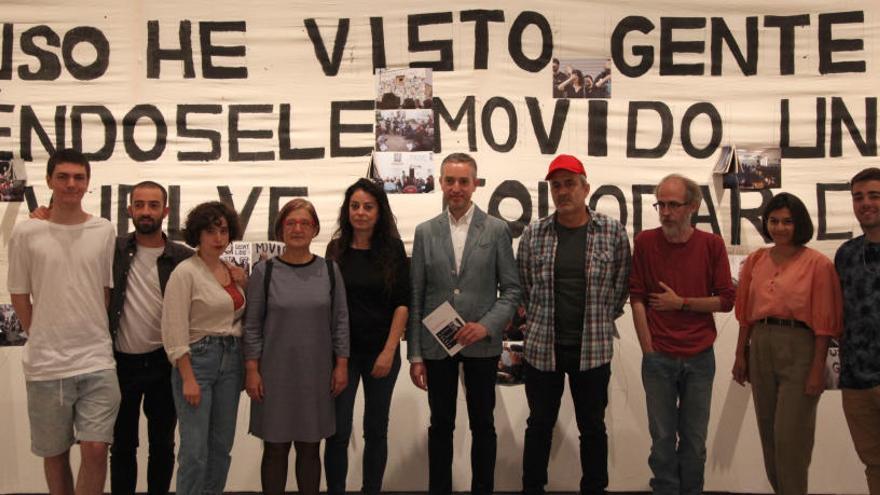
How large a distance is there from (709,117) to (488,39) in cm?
123

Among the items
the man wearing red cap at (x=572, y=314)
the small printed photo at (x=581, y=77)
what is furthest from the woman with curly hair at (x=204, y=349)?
the small printed photo at (x=581, y=77)

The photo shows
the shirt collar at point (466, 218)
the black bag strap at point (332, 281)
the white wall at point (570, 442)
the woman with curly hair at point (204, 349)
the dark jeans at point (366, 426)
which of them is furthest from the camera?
the white wall at point (570, 442)

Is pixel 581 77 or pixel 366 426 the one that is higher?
pixel 581 77

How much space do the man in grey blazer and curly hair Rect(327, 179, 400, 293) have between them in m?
0.13

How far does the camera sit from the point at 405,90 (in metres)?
3.53

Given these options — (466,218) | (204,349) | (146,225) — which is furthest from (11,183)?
(466,218)

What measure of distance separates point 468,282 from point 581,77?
1466mm

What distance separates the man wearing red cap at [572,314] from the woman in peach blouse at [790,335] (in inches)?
22.3

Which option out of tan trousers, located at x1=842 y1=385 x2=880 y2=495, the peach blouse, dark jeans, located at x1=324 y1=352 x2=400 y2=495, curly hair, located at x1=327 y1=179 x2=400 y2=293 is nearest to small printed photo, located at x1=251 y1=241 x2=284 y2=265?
curly hair, located at x1=327 y1=179 x2=400 y2=293

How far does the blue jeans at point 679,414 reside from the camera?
2740mm

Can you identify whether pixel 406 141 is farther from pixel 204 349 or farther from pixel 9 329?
pixel 9 329

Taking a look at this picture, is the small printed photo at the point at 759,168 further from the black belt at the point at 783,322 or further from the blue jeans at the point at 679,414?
the blue jeans at the point at 679,414

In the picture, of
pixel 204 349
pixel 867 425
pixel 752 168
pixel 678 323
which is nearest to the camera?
pixel 204 349

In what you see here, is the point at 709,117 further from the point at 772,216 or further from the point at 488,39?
the point at 488,39
